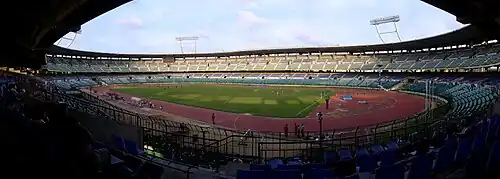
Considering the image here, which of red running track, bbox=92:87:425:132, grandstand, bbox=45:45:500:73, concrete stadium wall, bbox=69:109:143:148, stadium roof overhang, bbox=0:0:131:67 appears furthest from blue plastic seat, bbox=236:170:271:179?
grandstand, bbox=45:45:500:73

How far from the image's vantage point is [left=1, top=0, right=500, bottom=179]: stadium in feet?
26.2

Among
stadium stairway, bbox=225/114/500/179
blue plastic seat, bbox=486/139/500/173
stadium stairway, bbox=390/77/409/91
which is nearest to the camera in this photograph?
blue plastic seat, bbox=486/139/500/173

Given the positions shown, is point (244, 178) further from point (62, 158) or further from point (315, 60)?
point (315, 60)

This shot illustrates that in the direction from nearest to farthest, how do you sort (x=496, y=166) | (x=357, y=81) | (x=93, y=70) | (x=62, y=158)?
(x=62, y=158) < (x=496, y=166) < (x=357, y=81) < (x=93, y=70)

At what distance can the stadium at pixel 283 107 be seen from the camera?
26.2 ft

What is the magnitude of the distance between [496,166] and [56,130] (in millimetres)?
6099

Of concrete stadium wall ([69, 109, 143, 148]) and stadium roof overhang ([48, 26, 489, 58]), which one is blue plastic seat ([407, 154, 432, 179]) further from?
stadium roof overhang ([48, 26, 489, 58])

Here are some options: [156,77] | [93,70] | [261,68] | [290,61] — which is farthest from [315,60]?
[93,70]

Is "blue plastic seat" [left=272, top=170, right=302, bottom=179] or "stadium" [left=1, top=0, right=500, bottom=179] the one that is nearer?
"blue plastic seat" [left=272, top=170, right=302, bottom=179]

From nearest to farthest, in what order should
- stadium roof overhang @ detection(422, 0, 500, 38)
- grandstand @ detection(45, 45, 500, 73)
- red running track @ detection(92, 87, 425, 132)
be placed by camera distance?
1. stadium roof overhang @ detection(422, 0, 500, 38)
2. red running track @ detection(92, 87, 425, 132)
3. grandstand @ detection(45, 45, 500, 73)

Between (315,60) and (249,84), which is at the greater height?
(315,60)

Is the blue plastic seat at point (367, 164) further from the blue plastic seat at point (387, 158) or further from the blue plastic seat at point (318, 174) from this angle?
the blue plastic seat at point (318, 174)

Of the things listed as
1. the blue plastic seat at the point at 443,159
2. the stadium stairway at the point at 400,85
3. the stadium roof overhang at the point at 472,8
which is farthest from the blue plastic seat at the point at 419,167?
the stadium stairway at the point at 400,85

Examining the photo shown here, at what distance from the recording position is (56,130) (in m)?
5.08
